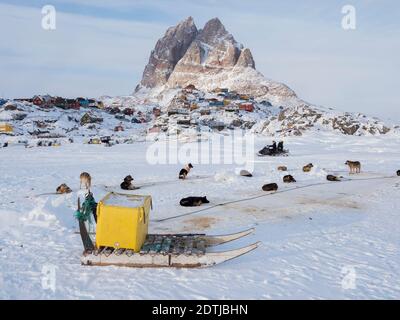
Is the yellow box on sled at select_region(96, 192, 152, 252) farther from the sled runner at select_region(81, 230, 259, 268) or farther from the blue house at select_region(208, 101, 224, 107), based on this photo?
the blue house at select_region(208, 101, 224, 107)

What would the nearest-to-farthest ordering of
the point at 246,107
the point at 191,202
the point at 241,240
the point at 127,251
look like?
the point at 127,251, the point at 241,240, the point at 191,202, the point at 246,107

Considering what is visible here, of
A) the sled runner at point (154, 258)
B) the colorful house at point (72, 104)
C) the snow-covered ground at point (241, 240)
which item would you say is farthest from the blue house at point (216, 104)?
Answer: the sled runner at point (154, 258)

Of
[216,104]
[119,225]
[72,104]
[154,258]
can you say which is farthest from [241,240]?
[216,104]

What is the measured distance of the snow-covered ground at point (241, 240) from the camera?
767 cm

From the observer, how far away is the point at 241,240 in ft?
35.8

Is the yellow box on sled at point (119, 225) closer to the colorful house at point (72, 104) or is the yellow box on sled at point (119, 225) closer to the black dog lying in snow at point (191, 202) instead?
the black dog lying in snow at point (191, 202)

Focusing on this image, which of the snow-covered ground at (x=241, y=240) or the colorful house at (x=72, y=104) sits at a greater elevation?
the colorful house at (x=72, y=104)

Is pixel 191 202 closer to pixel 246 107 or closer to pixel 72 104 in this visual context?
pixel 72 104

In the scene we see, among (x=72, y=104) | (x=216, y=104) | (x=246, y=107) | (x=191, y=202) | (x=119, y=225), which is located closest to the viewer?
(x=119, y=225)

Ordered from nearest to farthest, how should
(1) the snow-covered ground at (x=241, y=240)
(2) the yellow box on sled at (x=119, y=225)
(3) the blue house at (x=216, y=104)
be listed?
(1) the snow-covered ground at (x=241, y=240)
(2) the yellow box on sled at (x=119, y=225)
(3) the blue house at (x=216, y=104)

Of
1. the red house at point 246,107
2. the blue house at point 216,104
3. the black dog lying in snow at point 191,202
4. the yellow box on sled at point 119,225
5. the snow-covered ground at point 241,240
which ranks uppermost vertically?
the blue house at point 216,104

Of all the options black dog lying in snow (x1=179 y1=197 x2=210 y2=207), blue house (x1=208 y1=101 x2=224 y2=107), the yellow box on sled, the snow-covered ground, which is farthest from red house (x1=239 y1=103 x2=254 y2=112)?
the yellow box on sled

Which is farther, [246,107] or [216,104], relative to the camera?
[216,104]

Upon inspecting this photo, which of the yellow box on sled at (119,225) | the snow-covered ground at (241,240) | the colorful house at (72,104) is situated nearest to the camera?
the snow-covered ground at (241,240)
